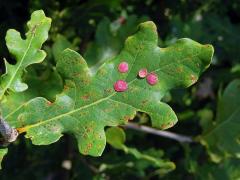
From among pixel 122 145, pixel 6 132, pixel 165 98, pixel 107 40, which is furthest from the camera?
pixel 165 98

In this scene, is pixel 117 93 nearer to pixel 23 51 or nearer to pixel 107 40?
pixel 23 51

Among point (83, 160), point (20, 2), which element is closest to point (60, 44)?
point (20, 2)

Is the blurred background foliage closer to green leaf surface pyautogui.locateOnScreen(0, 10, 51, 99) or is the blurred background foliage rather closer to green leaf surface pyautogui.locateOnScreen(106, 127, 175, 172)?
green leaf surface pyautogui.locateOnScreen(106, 127, 175, 172)

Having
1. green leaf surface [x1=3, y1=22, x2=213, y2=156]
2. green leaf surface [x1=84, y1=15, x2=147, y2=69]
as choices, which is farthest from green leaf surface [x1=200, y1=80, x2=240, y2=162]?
green leaf surface [x1=3, y1=22, x2=213, y2=156]

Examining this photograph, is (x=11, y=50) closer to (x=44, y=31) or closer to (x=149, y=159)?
(x=44, y=31)

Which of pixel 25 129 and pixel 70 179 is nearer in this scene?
pixel 25 129

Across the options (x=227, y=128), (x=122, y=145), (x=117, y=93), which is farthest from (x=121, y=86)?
(x=227, y=128)

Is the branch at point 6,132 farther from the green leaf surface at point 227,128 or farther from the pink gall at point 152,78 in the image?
the green leaf surface at point 227,128
